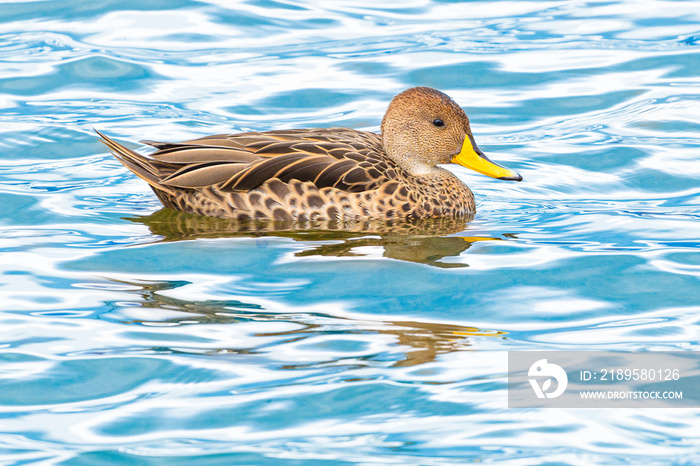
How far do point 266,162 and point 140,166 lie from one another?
1.05 meters

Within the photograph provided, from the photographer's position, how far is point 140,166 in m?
8.40

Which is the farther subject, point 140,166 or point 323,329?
point 140,166

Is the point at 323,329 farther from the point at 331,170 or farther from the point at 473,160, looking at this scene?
the point at 473,160

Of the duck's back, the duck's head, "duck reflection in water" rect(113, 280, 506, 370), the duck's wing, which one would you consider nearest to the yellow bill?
the duck's head

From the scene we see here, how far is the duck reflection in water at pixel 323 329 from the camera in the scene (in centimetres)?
559

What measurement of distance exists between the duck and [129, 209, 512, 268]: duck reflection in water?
76 millimetres

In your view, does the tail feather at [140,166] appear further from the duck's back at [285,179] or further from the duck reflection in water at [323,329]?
the duck reflection in water at [323,329]

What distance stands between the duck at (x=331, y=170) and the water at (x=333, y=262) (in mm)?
275

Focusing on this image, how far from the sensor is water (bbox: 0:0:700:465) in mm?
4883

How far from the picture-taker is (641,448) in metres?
4.68

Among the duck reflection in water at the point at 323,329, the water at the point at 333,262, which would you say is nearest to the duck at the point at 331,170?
the water at the point at 333,262

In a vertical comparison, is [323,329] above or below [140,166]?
below

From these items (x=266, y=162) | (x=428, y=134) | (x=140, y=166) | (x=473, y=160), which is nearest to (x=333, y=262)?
(x=266, y=162)

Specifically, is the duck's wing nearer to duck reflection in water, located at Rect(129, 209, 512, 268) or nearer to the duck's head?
the duck's head
